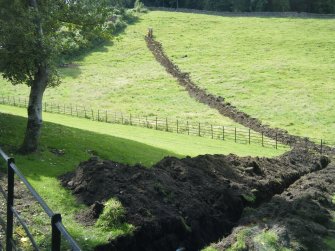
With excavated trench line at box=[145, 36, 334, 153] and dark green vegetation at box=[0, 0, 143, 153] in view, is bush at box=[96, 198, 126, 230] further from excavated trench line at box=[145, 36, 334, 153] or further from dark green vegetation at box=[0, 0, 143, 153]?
excavated trench line at box=[145, 36, 334, 153]

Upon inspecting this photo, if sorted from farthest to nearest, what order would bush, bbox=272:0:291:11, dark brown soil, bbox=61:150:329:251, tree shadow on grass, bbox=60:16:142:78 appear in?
bush, bbox=272:0:291:11, tree shadow on grass, bbox=60:16:142:78, dark brown soil, bbox=61:150:329:251

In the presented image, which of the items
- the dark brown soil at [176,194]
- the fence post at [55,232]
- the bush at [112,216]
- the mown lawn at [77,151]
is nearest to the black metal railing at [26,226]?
the fence post at [55,232]

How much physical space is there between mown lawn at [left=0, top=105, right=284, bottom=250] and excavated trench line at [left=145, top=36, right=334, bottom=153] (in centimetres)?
524

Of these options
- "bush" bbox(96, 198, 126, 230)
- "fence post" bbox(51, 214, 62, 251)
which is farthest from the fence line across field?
"fence post" bbox(51, 214, 62, 251)

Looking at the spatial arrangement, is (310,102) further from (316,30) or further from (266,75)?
(316,30)

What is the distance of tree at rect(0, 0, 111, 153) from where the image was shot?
22312 mm

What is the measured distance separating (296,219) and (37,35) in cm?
1532

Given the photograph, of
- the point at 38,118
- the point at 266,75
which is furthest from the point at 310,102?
the point at 38,118

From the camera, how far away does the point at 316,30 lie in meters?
92.2

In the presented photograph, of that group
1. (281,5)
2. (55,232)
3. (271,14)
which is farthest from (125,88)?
(55,232)

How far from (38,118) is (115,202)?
9271mm

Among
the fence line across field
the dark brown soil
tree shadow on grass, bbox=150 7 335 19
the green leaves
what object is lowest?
the fence line across field

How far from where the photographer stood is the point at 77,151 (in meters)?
26.6

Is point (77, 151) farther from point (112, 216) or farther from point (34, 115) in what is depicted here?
point (112, 216)
